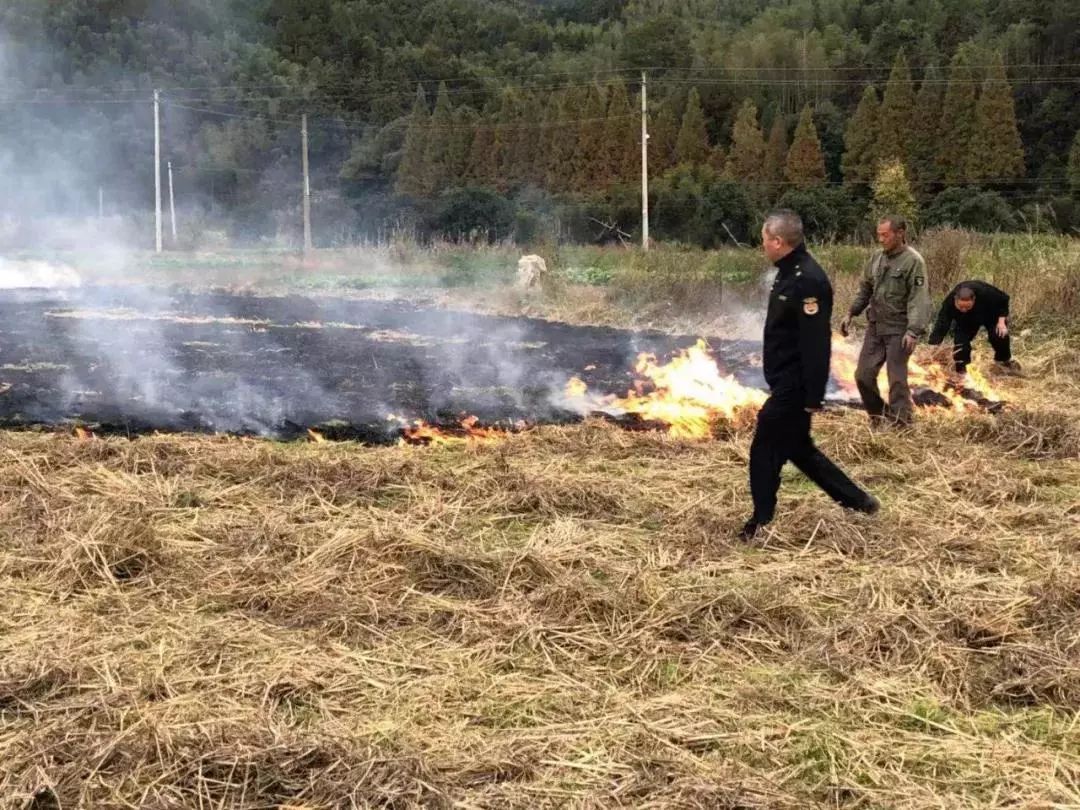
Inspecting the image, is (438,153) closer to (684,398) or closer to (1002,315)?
(684,398)

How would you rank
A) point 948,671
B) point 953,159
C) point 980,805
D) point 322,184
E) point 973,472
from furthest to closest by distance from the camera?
point 322,184
point 953,159
point 973,472
point 948,671
point 980,805

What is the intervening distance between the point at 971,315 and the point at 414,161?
4416cm

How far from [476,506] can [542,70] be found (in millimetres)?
61550

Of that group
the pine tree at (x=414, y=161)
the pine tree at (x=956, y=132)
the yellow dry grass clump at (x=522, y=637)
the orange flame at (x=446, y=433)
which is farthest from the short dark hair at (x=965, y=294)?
the pine tree at (x=414, y=161)

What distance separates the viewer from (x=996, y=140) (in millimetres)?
40375

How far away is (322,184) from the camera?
51.2 meters

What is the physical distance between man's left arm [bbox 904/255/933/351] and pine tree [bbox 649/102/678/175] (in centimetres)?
4096

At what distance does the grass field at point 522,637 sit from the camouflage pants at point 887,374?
3.79 feet

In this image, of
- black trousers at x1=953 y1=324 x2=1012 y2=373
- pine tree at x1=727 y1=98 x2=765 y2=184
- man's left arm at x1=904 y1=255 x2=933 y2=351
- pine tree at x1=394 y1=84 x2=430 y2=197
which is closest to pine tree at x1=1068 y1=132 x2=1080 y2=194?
pine tree at x1=727 y1=98 x2=765 y2=184

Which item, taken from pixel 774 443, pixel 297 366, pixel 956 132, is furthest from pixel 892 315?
pixel 956 132

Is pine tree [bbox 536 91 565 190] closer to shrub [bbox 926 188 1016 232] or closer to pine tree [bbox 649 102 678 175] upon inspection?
pine tree [bbox 649 102 678 175]

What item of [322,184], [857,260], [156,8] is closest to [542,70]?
[322,184]

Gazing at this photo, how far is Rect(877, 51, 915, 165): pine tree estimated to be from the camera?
4159 centimetres

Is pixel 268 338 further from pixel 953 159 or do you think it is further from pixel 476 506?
pixel 953 159
